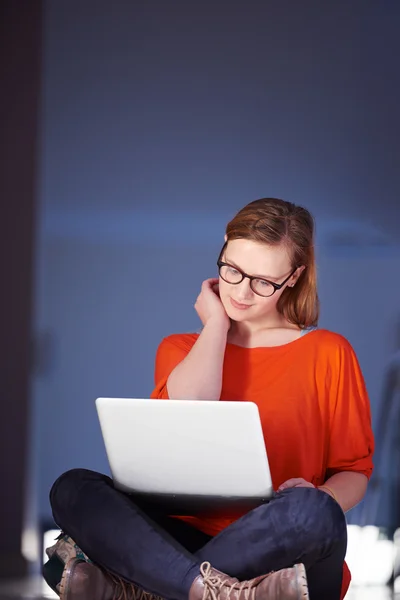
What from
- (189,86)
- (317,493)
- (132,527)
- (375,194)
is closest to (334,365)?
(317,493)

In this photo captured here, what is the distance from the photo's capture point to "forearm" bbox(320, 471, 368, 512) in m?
2.07

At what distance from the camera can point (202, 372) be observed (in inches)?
86.0

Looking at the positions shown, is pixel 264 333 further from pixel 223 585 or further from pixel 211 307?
pixel 223 585

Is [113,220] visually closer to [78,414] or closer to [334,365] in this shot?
[78,414]

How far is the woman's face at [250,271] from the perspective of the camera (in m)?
2.23

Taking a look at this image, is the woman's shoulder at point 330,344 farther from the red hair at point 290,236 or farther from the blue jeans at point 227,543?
the blue jeans at point 227,543

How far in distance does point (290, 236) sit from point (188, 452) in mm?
676

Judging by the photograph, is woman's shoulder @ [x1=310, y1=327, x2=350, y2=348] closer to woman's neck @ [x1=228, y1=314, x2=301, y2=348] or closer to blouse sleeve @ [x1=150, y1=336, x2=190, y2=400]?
woman's neck @ [x1=228, y1=314, x2=301, y2=348]

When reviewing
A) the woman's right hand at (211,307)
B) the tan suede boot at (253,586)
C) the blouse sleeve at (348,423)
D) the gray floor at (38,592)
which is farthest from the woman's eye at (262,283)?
the gray floor at (38,592)

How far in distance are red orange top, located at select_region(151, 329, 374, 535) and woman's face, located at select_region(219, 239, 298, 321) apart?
5.6 inches

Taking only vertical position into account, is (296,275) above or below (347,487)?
above

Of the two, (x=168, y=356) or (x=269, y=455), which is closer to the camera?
(x=269, y=455)

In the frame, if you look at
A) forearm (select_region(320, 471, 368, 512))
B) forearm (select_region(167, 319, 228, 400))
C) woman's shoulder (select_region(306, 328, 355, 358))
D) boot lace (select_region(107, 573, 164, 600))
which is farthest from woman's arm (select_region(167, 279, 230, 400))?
boot lace (select_region(107, 573, 164, 600))

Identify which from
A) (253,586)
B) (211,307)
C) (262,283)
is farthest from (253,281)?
(253,586)
